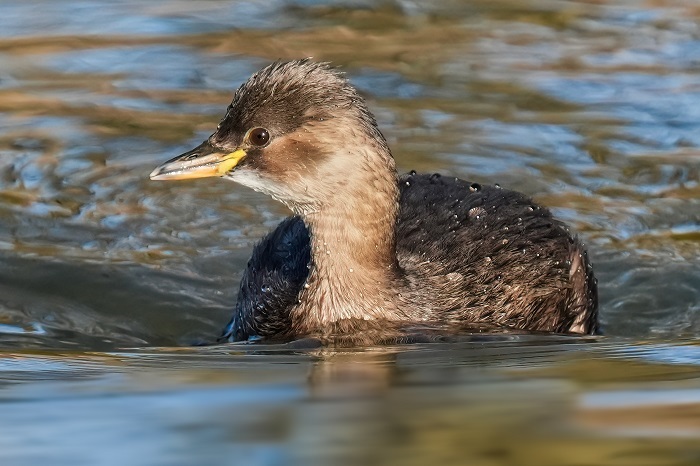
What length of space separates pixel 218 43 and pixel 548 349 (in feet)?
23.9

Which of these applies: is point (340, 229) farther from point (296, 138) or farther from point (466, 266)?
point (466, 266)

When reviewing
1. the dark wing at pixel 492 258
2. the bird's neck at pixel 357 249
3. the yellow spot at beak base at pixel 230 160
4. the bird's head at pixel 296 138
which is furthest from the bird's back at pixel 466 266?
the yellow spot at beak base at pixel 230 160

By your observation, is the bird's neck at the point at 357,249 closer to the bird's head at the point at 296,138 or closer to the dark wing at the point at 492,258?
the bird's head at the point at 296,138

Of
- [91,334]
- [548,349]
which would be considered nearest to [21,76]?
[91,334]

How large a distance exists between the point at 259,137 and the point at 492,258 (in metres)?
1.40

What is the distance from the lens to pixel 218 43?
13086 mm

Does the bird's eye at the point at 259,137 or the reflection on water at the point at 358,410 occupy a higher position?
the bird's eye at the point at 259,137

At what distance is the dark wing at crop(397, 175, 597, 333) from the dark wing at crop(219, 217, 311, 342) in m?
0.56

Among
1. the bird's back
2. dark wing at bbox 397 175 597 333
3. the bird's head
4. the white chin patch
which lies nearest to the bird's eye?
the bird's head

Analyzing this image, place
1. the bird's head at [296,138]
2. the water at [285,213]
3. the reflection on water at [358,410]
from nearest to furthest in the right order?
the reflection on water at [358,410], the water at [285,213], the bird's head at [296,138]

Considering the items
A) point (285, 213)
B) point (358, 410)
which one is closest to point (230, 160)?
point (358, 410)

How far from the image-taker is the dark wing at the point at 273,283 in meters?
7.37

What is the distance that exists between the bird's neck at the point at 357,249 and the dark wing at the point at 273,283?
0.28 m

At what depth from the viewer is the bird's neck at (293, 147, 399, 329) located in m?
7.02
